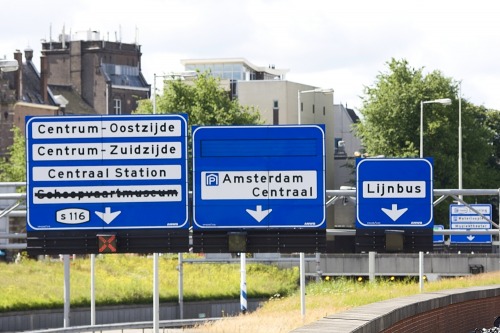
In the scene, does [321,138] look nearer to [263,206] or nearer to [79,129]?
[263,206]

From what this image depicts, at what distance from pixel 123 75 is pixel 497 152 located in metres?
60.1

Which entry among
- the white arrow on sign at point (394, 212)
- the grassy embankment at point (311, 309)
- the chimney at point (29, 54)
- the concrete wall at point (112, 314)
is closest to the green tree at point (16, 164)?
the chimney at point (29, 54)

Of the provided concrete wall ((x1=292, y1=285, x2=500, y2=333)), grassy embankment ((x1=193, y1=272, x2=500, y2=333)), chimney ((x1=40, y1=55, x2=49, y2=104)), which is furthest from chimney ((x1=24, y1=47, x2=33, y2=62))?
concrete wall ((x1=292, y1=285, x2=500, y2=333))

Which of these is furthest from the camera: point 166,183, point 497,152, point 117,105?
point 117,105

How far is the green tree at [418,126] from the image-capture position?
332 ft

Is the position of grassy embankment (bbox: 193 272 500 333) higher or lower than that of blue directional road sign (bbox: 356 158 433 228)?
lower

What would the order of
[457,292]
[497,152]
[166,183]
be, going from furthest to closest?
[497,152]
[457,292]
[166,183]

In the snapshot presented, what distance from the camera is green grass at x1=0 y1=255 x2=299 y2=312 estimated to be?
5756 centimetres

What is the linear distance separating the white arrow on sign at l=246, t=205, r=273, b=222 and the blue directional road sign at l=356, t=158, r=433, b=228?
4799 mm

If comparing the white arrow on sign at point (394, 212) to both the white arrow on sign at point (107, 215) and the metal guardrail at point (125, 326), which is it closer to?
the white arrow on sign at point (107, 215)

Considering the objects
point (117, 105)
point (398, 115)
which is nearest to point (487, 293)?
point (398, 115)

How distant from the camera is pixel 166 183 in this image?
28922mm

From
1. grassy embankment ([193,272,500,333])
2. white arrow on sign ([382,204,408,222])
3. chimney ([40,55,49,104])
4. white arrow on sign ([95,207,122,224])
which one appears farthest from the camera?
chimney ([40,55,49,104])

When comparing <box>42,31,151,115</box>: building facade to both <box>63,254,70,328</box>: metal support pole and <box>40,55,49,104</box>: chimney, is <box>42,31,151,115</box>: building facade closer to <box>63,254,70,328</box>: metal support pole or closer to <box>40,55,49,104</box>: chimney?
<box>40,55,49,104</box>: chimney
